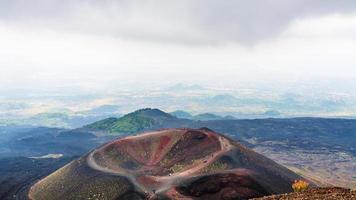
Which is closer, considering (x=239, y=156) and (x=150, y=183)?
(x=150, y=183)

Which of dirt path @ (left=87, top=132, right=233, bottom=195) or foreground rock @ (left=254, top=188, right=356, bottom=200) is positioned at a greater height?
foreground rock @ (left=254, top=188, right=356, bottom=200)

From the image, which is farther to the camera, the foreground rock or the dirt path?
the dirt path

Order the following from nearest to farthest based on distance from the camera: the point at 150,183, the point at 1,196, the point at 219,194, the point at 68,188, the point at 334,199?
the point at 334,199 < the point at 219,194 < the point at 150,183 < the point at 68,188 < the point at 1,196

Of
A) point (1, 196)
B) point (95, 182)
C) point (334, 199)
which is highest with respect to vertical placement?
point (334, 199)

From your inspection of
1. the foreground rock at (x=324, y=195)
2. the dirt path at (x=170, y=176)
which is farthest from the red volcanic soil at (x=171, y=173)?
the foreground rock at (x=324, y=195)

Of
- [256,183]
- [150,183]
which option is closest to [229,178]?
[256,183]

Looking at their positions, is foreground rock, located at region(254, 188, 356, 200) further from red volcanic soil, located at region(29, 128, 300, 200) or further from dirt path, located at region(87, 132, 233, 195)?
dirt path, located at region(87, 132, 233, 195)

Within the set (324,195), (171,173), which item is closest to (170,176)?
(171,173)

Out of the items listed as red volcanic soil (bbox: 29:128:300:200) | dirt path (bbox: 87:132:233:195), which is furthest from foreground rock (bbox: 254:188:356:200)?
dirt path (bbox: 87:132:233:195)

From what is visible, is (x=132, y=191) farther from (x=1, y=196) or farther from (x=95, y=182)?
(x=1, y=196)
